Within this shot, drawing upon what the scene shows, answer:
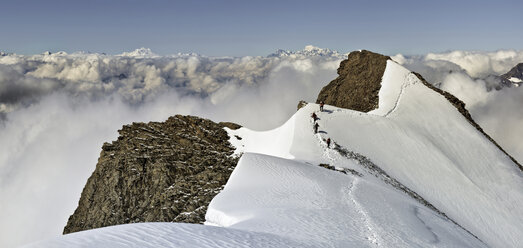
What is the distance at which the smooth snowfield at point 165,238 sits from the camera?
10.7 metres

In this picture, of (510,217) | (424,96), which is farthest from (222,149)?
(424,96)

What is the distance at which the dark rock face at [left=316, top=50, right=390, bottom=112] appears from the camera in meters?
69.6

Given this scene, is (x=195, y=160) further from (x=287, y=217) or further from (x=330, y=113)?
(x=287, y=217)

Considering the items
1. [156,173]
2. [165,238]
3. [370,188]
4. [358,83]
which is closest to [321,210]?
[370,188]

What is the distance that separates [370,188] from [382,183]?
5672mm

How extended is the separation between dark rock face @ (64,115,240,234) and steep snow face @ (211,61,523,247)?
546 centimetres

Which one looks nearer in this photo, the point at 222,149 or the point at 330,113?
the point at 222,149

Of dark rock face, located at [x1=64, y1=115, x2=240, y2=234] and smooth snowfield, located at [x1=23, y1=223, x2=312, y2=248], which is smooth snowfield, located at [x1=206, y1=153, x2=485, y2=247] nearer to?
smooth snowfield, located at [x1=23, y1=223, x2=312, y2=248]

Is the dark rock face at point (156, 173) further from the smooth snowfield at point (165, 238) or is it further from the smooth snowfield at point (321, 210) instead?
the smooth snowfield at point (165, 238)

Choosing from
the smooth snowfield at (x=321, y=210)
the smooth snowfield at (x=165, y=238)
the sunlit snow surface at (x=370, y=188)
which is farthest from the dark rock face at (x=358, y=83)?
the smooth snowfield at (x=165, y=238)

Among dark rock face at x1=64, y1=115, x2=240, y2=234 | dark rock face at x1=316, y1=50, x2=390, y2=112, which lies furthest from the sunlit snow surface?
dark rock face at x1=64, y1=115, x2=240, y2=234

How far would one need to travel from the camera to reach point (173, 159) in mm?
45688

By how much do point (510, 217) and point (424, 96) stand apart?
2903 centimetres

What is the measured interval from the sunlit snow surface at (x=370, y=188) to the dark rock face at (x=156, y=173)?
488 cm
